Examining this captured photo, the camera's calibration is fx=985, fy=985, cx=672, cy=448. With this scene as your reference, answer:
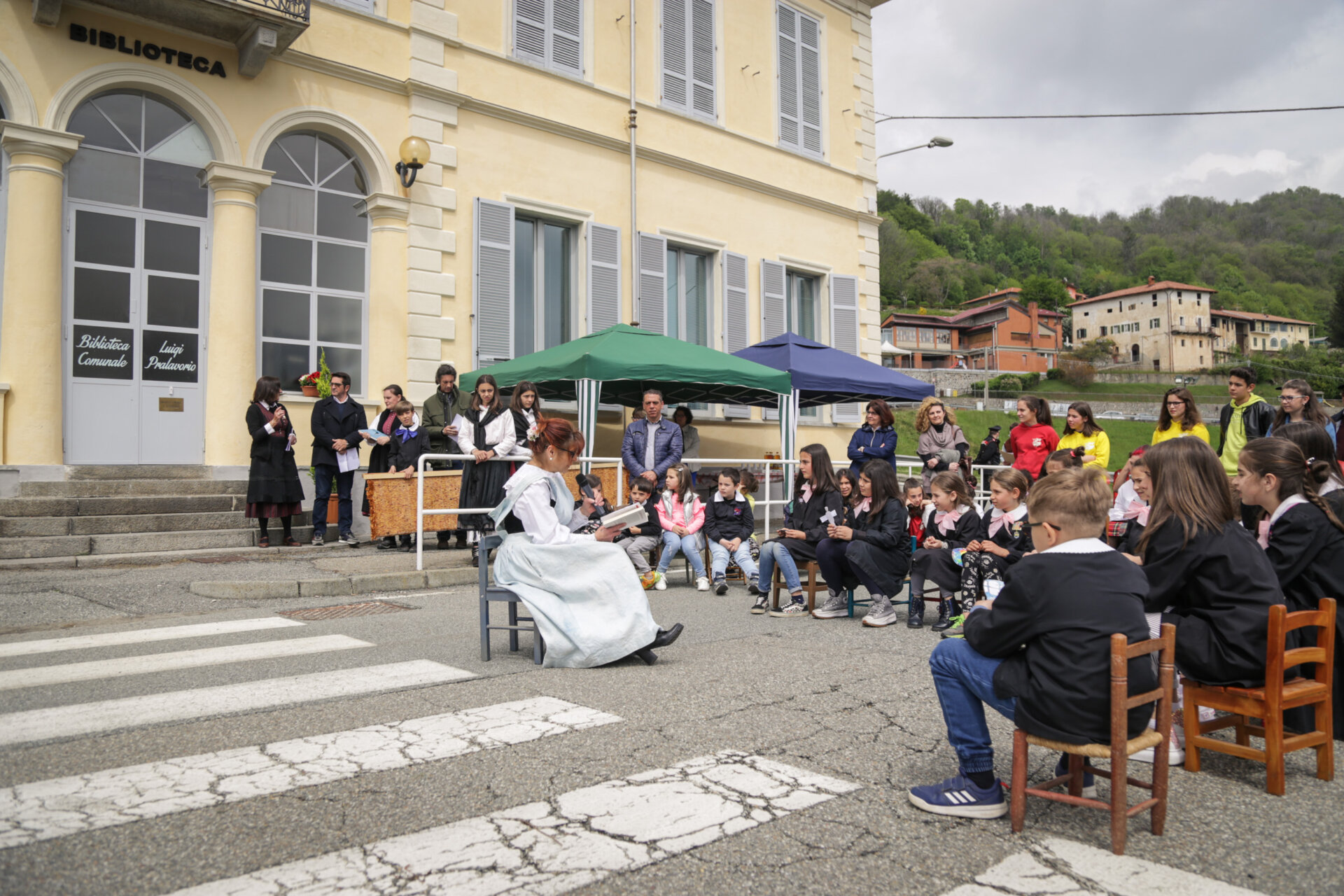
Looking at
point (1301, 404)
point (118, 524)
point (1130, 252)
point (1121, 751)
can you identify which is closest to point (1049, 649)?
point (1121, 751)

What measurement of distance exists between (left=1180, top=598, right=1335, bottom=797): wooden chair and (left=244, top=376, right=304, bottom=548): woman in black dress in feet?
29.7

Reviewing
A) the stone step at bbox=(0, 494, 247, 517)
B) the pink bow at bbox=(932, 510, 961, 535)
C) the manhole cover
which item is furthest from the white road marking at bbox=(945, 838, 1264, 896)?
the stone step at bbox=(0, 494, 247, 517)

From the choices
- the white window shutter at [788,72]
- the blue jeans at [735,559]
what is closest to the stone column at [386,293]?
the blue jeans at [735,559]

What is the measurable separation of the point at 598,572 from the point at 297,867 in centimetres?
299

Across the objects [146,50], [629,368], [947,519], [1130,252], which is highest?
[1130,252]

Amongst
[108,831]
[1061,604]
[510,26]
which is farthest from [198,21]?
[1061,604]

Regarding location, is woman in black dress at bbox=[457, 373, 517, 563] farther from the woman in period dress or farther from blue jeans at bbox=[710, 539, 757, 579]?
the woman in period dress

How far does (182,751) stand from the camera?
4.03m

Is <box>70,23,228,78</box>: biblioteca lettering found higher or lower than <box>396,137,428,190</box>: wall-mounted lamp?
higher

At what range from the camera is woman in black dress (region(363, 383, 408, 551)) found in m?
11.1

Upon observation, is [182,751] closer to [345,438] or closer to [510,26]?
[345,438]

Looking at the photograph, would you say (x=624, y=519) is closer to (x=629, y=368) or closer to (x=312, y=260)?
(x=629, y=368)

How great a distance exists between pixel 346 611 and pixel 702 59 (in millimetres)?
12981

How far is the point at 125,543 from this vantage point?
10.1m
